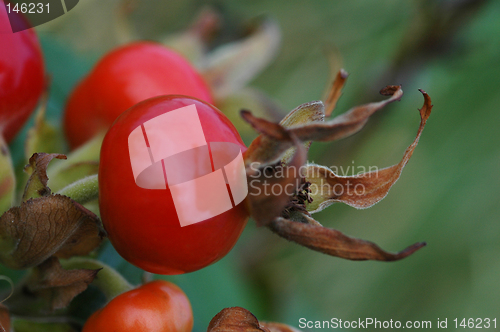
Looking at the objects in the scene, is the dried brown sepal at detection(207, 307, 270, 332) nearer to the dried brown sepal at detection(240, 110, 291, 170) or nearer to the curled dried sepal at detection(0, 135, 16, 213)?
the dried brown sepal at detection(240, 110, 291, 170)

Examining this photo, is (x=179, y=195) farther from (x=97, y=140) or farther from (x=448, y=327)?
(x=448, y=327)

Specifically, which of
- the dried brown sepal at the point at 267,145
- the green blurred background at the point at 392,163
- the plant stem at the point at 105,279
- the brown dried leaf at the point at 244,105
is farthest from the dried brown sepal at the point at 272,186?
the green blurred background at the point at 392,163

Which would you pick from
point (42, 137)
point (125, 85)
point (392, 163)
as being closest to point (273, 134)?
point (125, 85)

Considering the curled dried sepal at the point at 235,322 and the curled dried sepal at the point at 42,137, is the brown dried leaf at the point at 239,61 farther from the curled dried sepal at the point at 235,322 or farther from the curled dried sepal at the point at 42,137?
the curled dried sepal at the point at 235,322

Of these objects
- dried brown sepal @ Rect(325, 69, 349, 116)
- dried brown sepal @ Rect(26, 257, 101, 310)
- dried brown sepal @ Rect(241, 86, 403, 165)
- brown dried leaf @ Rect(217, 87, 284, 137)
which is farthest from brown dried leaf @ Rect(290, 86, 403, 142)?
brown dried leaf @ Rect(217, 87, 284, 137)

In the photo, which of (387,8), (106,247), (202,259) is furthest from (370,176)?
(387,8)

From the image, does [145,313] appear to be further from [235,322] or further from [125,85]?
[125,85]

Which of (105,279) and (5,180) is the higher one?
(5,180)
